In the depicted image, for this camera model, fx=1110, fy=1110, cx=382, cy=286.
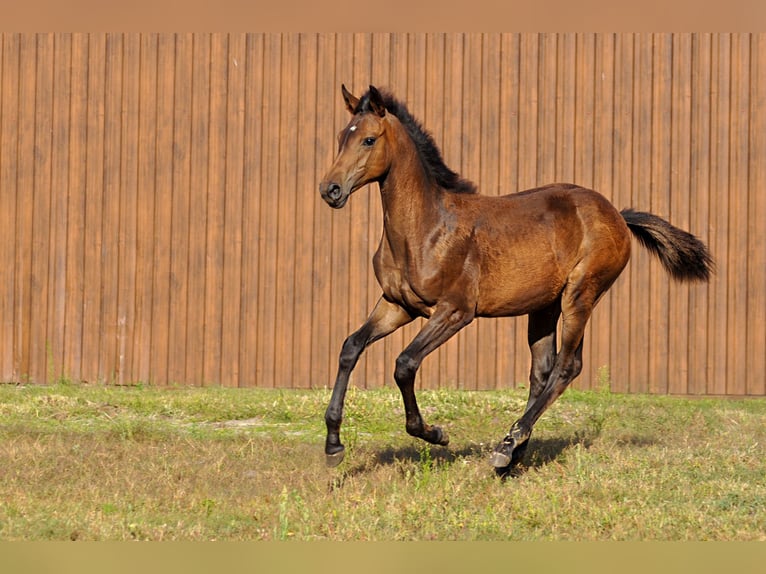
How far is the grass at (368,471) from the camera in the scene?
5.85 metres

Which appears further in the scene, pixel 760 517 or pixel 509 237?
pixel 509 237

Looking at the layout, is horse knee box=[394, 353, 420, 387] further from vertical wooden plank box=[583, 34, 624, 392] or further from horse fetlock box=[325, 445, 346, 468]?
vertical wooden plank box=[583, 34, 624, 392]

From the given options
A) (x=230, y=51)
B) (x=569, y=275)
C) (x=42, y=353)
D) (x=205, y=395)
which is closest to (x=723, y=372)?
(x=569, y=275)

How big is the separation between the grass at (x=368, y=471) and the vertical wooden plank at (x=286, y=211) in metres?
0.83

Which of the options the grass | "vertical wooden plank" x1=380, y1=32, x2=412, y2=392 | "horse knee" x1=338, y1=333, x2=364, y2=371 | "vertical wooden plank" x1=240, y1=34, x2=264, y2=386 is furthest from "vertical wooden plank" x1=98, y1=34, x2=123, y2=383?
"horse knee" x1=338, y1=333, x2=364, y2=371

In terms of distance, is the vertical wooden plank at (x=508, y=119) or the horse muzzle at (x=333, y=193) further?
the vertical wooden plank at (x=508, y=119)

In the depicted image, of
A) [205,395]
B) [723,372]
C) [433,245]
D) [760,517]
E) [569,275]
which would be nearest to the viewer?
[760,517]

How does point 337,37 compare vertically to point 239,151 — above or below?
above

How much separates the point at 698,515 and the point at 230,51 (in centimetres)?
786

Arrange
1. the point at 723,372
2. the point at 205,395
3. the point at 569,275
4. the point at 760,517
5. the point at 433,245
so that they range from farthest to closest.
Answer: the point at 723,372 → the point at 205,395 → the point at 569,275 → the point at 433,245 → the point at 760,517

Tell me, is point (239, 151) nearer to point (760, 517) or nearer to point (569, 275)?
point (569, 275)

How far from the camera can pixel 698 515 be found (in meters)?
6.07

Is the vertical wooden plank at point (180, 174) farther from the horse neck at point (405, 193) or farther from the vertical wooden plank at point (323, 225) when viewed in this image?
the horse neck at point (405, 193)

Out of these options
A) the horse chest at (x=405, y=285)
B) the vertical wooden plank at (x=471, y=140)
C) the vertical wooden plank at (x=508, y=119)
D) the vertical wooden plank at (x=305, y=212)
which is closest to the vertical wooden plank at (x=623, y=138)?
the vertical wooden plank at (x=508, y=119)
